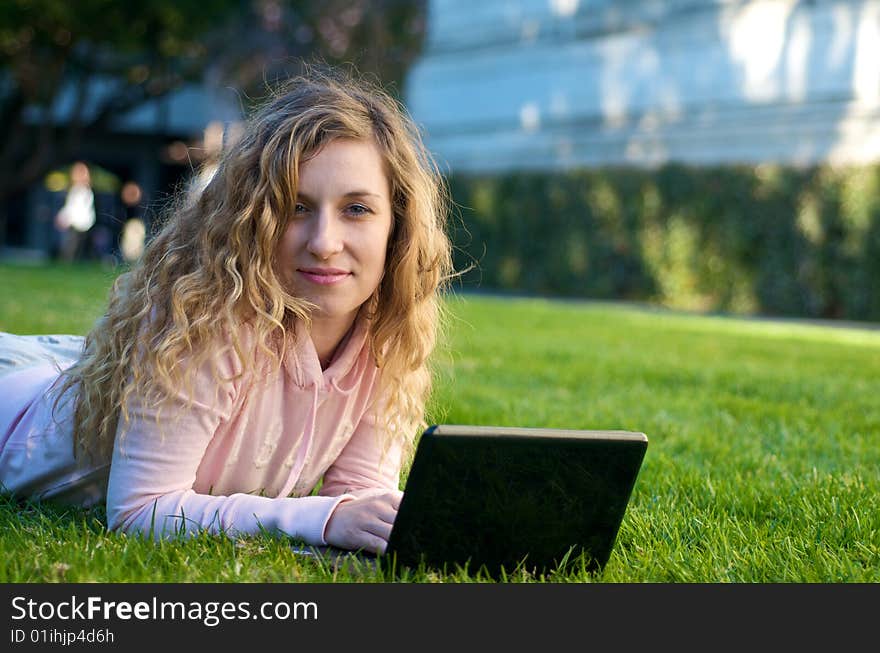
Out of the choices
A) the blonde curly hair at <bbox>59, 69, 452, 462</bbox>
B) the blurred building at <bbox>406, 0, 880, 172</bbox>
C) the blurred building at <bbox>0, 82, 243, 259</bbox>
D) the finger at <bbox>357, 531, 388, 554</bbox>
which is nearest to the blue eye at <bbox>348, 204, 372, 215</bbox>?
the blonde curly hair at <bbox>59, 69, 452, 462</bbox>

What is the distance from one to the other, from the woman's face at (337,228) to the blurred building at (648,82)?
11894mm

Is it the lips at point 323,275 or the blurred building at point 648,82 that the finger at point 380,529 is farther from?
the blurred building at point 648,82

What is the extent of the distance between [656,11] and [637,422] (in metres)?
13.3

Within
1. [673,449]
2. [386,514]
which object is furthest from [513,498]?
[673,449]

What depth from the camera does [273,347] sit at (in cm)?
275

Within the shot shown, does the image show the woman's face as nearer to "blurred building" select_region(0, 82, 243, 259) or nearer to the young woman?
the young woman

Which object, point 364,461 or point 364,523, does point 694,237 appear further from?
point 364,523

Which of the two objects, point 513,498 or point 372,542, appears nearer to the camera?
point 513,498

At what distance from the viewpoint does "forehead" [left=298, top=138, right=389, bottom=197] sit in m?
2.62

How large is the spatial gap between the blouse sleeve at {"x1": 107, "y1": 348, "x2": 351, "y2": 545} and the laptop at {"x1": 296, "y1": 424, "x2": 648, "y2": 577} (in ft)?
1.03

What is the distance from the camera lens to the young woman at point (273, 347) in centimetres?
258

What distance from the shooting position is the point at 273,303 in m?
2.65

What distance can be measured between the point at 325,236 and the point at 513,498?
0.74m

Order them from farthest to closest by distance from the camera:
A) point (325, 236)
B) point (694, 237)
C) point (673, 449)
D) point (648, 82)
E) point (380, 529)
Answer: point (648, 82) < point (694, 237) < point (673, 449) < point (325, 236) < point (380, 529)
